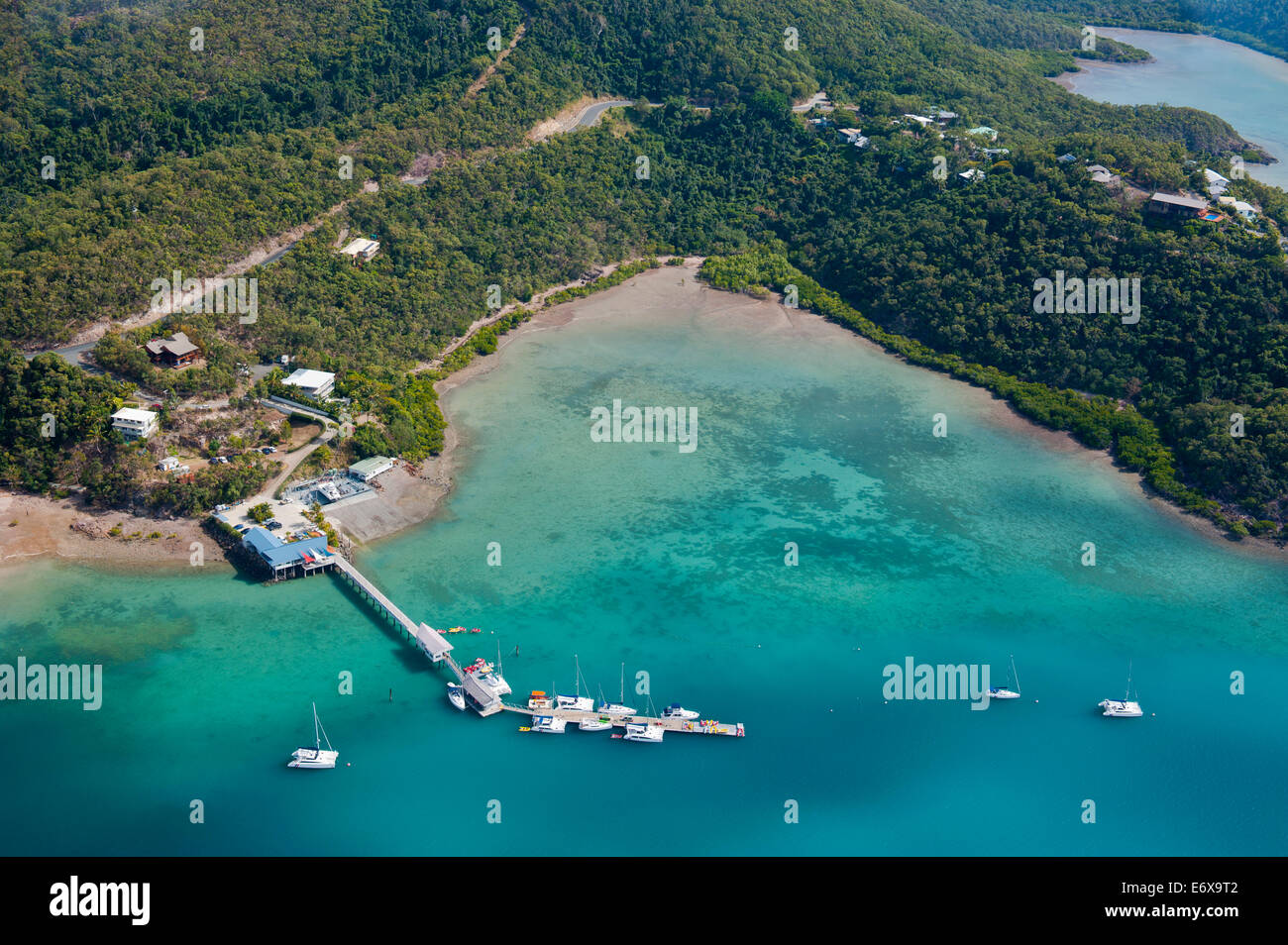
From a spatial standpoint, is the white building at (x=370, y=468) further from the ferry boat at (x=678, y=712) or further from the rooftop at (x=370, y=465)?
the ferry boat at (x=678, y=712)

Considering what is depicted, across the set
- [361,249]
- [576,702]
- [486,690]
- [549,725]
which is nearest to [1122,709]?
[576,702]

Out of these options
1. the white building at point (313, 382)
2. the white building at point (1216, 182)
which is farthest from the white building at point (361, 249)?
the white building at point (1216, 182)

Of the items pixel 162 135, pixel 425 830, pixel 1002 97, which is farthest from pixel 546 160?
pixel 425 830

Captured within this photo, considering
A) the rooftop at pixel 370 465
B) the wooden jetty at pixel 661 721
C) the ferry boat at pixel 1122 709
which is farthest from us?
the rooftop at pixel 370 465

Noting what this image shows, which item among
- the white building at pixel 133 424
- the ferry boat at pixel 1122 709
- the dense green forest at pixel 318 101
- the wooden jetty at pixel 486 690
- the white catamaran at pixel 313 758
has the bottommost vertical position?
the white catamaran at pixel 313 758

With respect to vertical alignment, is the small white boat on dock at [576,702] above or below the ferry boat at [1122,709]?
below

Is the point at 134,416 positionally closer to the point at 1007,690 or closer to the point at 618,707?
the point at 618,707

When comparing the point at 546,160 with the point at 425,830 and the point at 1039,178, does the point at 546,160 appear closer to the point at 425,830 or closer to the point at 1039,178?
the point at 1039,178
